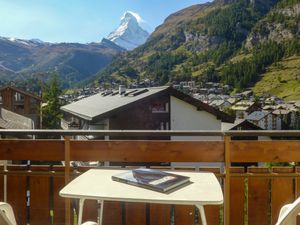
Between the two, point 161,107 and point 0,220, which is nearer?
point 0,220

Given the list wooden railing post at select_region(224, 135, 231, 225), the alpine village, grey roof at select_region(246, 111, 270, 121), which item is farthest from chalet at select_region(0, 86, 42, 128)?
grey roof at select_region(246, 111, 270, 121)

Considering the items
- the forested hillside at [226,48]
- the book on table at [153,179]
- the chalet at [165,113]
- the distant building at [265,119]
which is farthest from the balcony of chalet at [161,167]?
the forested hillside at [226,48]

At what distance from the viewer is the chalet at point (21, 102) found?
4194 centimetres

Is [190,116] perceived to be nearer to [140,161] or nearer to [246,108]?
[140,161]

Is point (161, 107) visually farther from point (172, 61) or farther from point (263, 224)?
point (172, 61)

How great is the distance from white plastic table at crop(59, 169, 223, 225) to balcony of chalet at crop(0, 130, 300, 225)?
67cm

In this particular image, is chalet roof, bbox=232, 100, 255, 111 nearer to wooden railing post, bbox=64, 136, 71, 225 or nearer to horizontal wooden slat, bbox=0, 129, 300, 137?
horizontal wooden slat, bbox=0, 129, 300, 137

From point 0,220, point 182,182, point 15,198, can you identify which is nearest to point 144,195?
point 182,182

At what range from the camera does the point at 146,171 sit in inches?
95.6

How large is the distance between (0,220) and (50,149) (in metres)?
1.58

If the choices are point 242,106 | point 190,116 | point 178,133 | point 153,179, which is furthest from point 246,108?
point 153,179

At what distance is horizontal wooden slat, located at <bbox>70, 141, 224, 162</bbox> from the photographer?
3.02 meters

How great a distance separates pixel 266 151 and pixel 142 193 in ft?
4.20

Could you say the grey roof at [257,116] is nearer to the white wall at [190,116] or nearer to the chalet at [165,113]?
the chalet at [165,113]
